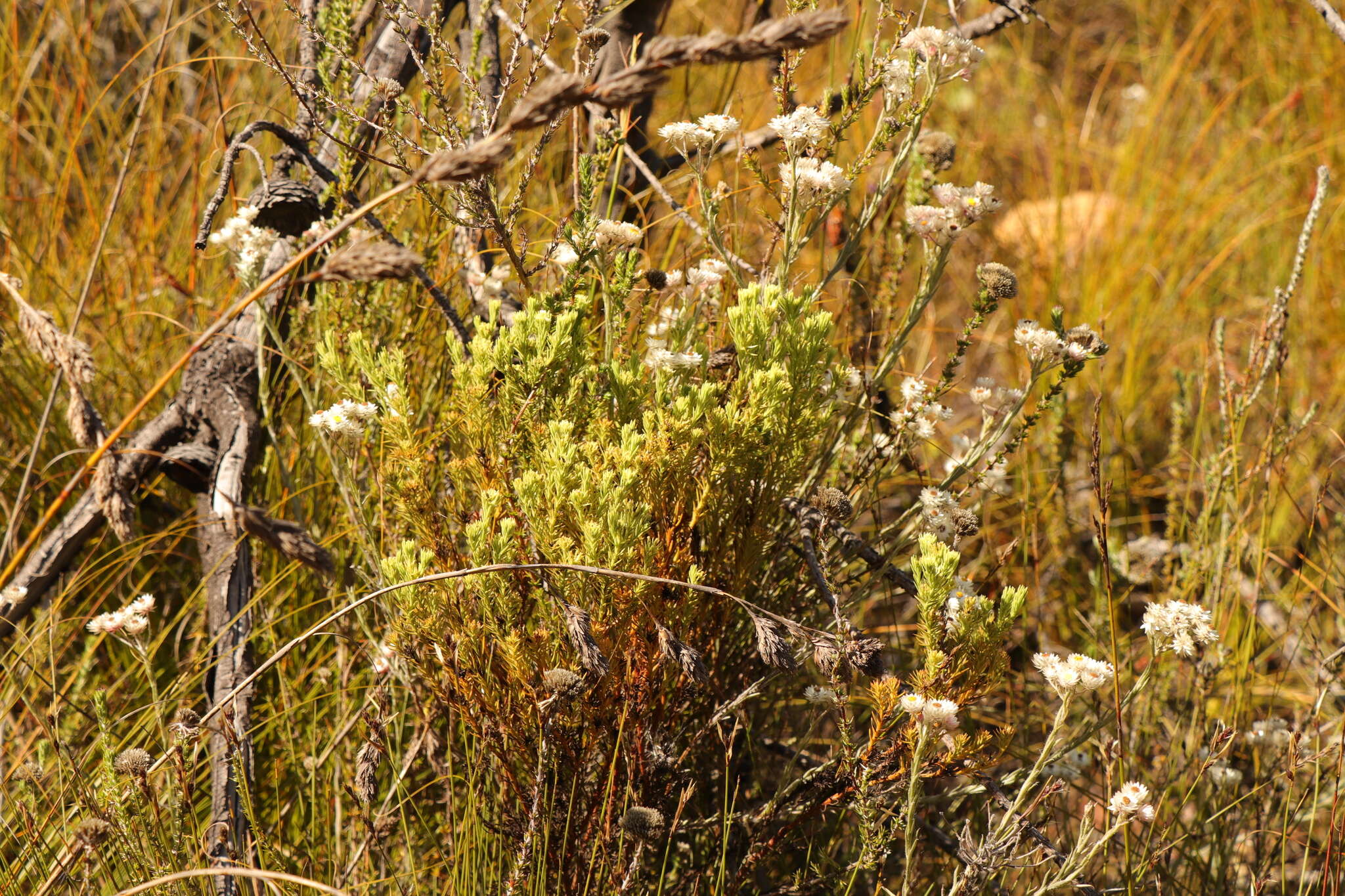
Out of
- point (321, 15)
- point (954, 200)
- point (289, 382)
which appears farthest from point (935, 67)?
point (289, 382)

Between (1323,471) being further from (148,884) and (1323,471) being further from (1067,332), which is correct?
(148,884)

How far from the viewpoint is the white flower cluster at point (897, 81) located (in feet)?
5.17

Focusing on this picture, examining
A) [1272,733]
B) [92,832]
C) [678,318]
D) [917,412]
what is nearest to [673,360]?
[678,318]

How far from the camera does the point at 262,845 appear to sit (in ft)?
4.37

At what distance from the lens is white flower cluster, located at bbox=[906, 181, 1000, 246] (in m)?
1.58

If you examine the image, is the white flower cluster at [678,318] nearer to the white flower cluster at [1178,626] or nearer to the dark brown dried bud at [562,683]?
the dark brown dried bud at [562,683]

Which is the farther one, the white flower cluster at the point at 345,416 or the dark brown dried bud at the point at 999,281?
the dark brown dried bud at the point at 999,281

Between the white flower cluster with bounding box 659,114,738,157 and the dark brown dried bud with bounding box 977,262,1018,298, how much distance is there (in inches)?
16.8

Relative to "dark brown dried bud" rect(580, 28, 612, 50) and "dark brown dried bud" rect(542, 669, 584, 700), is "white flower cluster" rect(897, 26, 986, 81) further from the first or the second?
"dark brown dried bud" rect(542, 669, 584, 700)

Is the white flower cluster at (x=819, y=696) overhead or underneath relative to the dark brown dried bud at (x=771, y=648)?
underneath

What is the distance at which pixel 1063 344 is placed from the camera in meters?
1.53

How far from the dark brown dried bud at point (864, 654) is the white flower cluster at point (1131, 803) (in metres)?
0.32

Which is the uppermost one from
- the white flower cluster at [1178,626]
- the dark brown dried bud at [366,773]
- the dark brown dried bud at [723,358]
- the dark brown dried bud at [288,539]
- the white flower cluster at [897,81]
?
the white flower cluster at [897,81]

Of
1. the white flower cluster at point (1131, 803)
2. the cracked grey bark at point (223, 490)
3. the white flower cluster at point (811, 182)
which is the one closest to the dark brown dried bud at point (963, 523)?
the white flower cluster at point (1131, 803)
